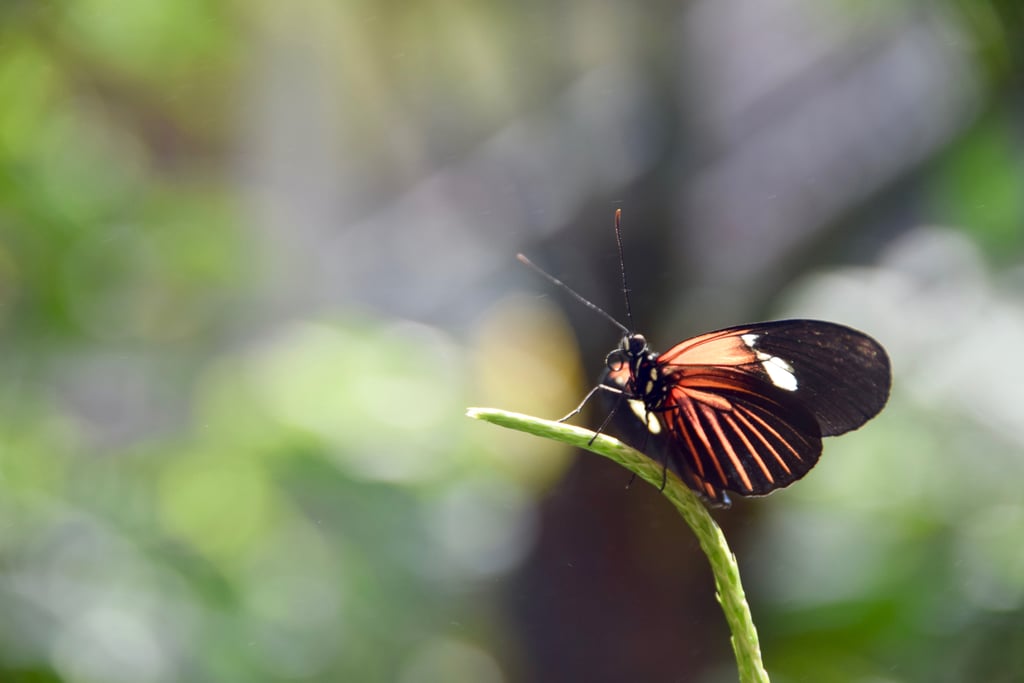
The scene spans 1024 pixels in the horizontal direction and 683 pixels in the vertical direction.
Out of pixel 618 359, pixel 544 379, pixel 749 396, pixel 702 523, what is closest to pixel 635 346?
pixel 618 359

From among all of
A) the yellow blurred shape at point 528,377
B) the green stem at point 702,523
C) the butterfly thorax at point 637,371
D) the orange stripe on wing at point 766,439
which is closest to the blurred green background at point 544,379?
the yellow blurred shape at point 528,377

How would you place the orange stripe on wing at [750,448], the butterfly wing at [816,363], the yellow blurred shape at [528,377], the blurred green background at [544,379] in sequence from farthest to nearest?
the yellow blurred shape at [528,377] → the blurred green background at [544,379] → the orange stripe on wing at [750,448] → the butterfly wing at [816,363]

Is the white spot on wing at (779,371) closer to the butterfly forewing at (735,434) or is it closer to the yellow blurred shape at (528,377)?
the butterfly forewing at (735,434)

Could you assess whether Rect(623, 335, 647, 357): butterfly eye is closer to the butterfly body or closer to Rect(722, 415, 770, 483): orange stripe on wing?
the butterfly body

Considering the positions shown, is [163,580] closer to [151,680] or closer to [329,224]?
[151,680]

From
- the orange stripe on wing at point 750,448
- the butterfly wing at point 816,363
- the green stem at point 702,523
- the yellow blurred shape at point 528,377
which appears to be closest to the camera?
the green stem at point 702,523

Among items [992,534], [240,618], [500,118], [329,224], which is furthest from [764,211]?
[329,224]

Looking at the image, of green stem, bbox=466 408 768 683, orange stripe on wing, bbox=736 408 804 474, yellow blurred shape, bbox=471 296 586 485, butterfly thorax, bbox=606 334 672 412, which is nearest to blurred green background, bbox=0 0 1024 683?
yellow blurred shape, bbox=471 296 586 485
